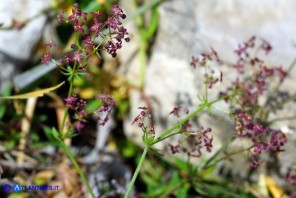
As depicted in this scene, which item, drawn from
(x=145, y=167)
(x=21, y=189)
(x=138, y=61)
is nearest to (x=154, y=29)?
(x=138, y=61)

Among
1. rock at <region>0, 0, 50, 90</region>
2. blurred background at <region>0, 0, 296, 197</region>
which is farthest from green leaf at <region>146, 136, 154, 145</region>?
rock at <region>0, 0, 50, 90</region>

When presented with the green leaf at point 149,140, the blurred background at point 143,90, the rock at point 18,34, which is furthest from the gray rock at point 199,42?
the green leaf at point 149,140

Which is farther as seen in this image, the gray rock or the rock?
the rock

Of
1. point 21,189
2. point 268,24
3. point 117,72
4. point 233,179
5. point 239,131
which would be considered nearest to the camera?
point 239,131

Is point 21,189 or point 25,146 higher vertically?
point 25,146

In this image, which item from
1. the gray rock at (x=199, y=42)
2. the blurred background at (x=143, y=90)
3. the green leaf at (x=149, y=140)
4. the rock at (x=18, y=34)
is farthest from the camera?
the rock at (x=18, y=34)

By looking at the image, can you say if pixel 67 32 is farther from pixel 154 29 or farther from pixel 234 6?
pixel 234 6

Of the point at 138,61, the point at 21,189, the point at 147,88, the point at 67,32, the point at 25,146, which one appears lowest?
the point at 21,189

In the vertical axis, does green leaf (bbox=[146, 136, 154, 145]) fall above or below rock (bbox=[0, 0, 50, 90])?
below

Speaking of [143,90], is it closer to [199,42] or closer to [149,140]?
[199,42]

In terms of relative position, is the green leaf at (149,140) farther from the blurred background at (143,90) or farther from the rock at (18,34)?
the rock at (18,34)

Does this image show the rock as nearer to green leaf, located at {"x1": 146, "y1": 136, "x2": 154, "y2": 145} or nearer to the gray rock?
the gray rock
